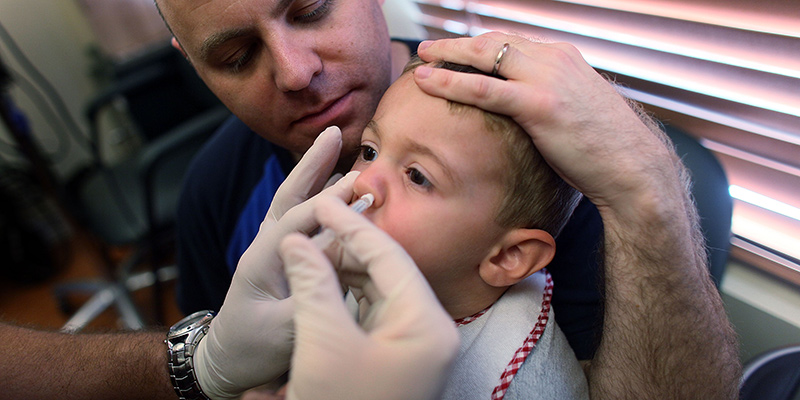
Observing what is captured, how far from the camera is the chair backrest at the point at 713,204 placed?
92 cm

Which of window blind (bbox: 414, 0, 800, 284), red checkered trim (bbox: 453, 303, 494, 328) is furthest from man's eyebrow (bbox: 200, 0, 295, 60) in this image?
window blind (bbox: 414, 0, 800, 284)

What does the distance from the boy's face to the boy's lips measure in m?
0.22

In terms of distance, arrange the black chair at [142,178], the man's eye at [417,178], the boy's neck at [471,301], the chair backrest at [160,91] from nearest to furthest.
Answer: the man's eye at [417,178] < the boy's neck at [471,301] < the black chair at [142,178] < the chair backrest at [160,91]

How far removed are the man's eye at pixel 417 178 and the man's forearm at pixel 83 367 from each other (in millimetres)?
679

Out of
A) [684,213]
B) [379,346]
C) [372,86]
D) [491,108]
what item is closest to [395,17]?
[372,86]

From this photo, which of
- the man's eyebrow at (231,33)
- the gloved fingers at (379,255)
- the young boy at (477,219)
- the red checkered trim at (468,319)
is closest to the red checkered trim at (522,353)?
the young boy at (477,219)

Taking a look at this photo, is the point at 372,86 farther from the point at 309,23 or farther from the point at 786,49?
the point at 786,49

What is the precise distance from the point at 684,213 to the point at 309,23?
2.67 feet

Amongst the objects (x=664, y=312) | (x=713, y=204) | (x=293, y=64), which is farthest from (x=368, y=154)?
(x=713, y=204)

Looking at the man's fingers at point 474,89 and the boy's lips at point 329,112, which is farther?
the boy's lips at point 329,112

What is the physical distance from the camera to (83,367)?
3.15 feet

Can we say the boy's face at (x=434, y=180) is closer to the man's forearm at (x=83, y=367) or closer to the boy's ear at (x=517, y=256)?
the boy's ear at (x=517, y=256)

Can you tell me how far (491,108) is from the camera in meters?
0.70

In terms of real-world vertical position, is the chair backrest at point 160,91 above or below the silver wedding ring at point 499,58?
below
